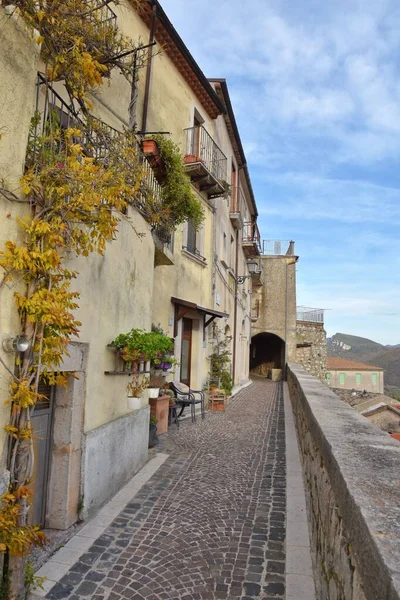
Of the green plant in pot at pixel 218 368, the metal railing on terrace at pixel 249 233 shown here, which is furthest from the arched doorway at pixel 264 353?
the green plant in pot at pixel 218 368

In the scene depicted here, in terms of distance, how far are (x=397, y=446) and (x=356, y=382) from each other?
54171 mm

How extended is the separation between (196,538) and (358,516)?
2.69 metres

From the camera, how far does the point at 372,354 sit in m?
132

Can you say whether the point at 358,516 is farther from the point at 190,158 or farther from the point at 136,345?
Answer: the point at 190,158

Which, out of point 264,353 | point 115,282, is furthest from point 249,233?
point 115,282

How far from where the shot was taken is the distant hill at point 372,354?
329 feet

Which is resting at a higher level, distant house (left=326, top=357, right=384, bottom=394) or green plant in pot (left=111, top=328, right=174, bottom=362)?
green plant in pot (left=111, top=328, right=174, bottom=362)

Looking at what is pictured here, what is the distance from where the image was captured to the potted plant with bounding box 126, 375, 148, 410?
538 centimetres

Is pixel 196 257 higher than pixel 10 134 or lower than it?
higher

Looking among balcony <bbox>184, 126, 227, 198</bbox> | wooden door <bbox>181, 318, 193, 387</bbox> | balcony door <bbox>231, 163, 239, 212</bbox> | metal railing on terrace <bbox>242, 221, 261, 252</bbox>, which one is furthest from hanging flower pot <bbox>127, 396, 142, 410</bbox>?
metal railing on terrace <bbox>242, 221, 261, 252</bbox>

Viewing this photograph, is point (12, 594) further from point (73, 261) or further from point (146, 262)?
point (146, 262)

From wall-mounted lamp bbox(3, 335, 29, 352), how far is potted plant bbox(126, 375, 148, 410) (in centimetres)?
256

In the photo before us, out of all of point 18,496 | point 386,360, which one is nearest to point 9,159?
point 18,496

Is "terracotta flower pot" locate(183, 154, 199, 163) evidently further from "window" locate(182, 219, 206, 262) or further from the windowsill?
the windowsill
